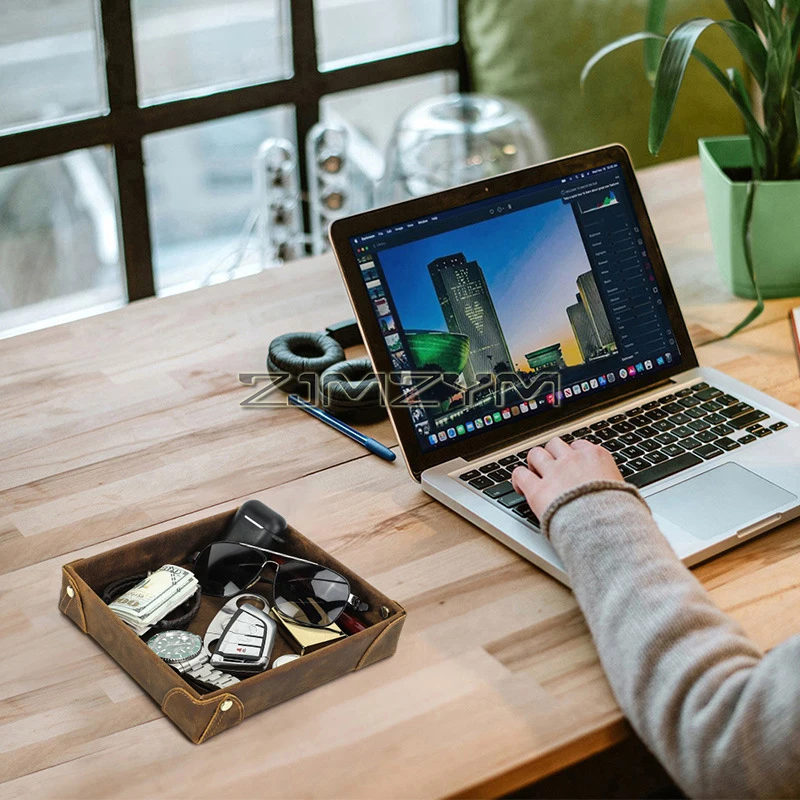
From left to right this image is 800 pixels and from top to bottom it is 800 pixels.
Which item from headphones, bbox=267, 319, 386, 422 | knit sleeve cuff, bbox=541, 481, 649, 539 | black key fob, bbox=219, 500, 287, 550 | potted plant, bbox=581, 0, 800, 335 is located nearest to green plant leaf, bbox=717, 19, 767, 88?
potted plant, bbox=581, 0, 800, 335

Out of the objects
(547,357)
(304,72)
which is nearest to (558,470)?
(547,357)

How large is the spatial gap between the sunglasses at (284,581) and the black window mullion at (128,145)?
164 centimetres

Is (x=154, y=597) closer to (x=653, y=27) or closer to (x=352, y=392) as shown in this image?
(x=352, y=392)

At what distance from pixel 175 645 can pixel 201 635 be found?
1.2 inches

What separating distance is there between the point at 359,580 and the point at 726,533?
0.32m

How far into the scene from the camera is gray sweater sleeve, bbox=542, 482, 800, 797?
71 cm

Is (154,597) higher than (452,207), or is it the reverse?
(452,207)

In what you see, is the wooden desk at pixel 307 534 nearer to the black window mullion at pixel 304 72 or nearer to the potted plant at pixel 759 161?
the potted plant at pixel 759 161

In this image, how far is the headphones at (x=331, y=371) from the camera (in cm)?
118

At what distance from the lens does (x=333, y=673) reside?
0.83 metres

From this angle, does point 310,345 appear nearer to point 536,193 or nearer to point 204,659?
point 536,193

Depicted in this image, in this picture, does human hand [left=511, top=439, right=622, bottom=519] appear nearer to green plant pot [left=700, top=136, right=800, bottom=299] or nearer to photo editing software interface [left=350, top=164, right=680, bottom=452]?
photo editing software interface [left=350, top=164, right=680, bottom=452]

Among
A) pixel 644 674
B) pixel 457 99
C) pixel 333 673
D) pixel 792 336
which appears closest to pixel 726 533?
pixel 644 674

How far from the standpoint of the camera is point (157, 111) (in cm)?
239
